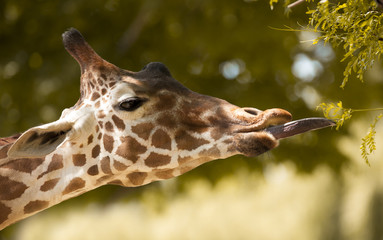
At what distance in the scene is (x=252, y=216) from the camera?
31.8 feet

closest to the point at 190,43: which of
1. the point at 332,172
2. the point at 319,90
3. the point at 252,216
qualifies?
the point at 319,90

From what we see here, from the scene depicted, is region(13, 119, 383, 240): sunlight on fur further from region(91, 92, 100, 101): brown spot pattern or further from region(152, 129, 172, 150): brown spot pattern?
region(152, 129, 172, 150): brown spot pattern

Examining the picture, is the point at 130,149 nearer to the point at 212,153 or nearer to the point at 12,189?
the point at 212,153

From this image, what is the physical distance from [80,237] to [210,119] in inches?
273

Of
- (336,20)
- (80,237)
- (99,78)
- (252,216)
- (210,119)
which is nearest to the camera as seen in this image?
(336,20)

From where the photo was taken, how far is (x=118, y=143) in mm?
2705

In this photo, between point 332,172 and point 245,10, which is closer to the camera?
point 245,10

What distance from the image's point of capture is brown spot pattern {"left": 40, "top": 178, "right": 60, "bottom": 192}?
2.73 m

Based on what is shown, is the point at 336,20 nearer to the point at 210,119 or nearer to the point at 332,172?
the point at 210,119

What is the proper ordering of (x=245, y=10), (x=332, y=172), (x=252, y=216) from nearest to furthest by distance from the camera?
(x=245, y=10)
(x=332, y=172)
(x=252, y=216)

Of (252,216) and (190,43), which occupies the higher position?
(190,43)

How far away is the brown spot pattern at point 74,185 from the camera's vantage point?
2723 mm

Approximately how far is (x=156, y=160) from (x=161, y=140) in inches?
3.8

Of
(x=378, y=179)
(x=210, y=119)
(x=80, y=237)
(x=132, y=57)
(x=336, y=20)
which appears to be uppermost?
(x=132, y=57)
